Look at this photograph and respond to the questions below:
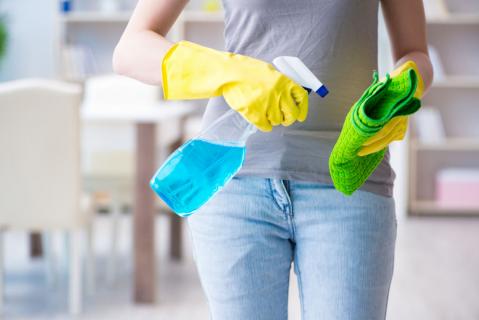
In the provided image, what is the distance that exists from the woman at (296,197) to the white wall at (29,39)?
15.7 ft

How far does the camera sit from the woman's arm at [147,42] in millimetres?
1134

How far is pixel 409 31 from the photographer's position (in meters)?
1.25

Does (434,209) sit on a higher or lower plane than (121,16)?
lower

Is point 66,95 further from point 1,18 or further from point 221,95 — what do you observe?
point 1,18

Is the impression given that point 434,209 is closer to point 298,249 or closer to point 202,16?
point 202,16

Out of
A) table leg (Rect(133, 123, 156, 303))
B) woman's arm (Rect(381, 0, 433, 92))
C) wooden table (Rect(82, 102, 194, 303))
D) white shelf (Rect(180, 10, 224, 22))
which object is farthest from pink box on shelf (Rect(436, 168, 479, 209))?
woman's arm (Rect(381, 0, 433, 92))

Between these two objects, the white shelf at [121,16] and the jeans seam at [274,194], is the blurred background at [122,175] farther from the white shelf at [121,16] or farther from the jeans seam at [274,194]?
the jeans seam at [274,194]

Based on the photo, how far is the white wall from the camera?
18.9ft

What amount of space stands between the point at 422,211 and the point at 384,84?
4.78 m

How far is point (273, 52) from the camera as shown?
1168mm

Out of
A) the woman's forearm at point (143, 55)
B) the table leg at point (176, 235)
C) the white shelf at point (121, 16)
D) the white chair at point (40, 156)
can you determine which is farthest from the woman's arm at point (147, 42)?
the white shelf at point (121, 16)

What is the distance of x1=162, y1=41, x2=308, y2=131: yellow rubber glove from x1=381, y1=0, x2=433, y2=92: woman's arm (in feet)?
0.89

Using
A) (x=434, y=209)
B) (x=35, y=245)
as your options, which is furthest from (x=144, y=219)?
(x=434, y=209)

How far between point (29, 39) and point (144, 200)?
9.33ft
